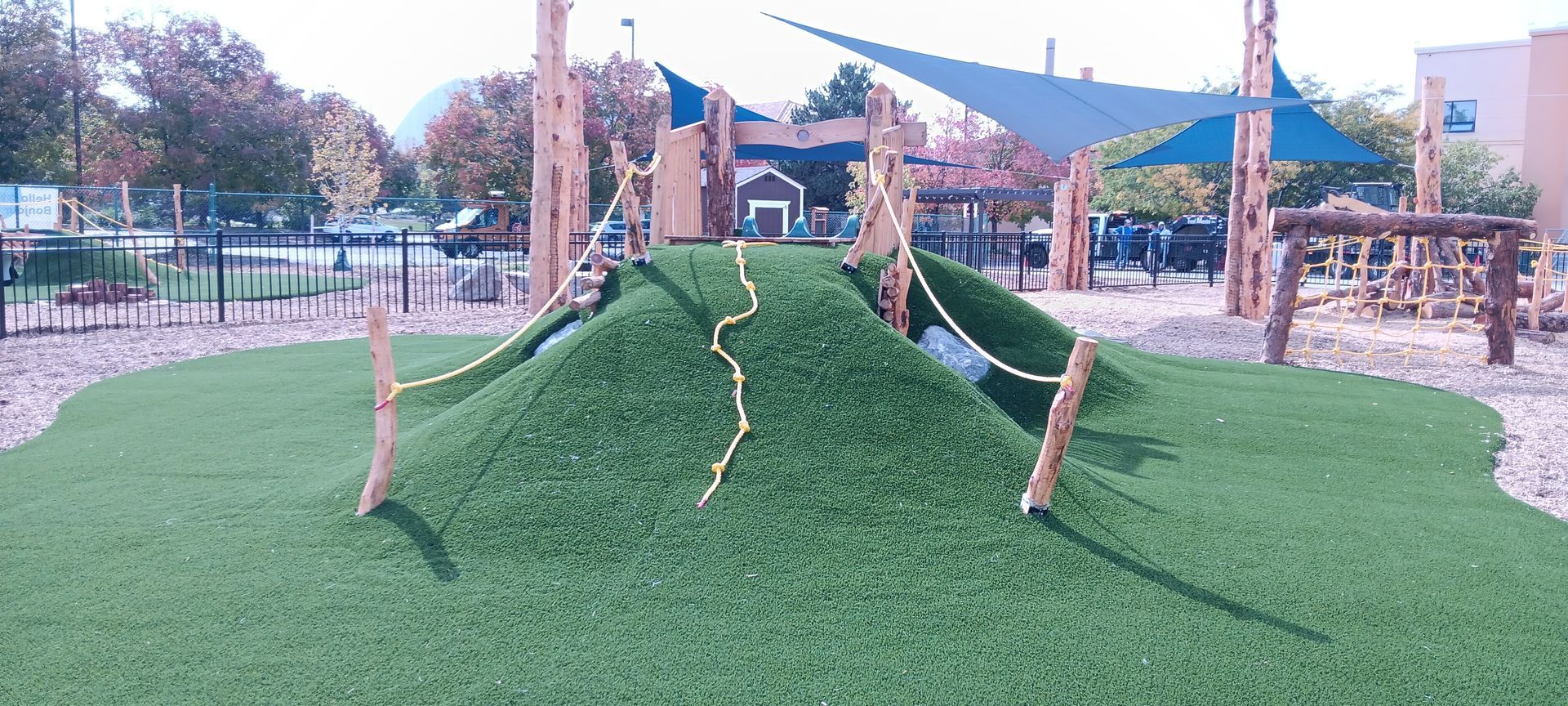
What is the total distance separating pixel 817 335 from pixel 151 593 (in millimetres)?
2959

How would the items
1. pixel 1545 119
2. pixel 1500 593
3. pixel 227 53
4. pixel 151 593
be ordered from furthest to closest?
pixel 1545 119
pixel 227 53
pixel 1500 593
pixel 151 593

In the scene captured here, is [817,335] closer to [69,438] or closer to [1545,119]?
[69,438]

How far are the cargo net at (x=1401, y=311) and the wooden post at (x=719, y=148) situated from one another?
18.3 ft

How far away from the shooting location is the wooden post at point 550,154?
9672mm

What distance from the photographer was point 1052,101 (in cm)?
817

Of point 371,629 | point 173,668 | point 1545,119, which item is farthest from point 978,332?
point 1545,119

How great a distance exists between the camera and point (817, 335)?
4996 millimetres

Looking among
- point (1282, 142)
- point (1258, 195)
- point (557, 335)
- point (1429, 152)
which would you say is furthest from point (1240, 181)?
point (557, 335)

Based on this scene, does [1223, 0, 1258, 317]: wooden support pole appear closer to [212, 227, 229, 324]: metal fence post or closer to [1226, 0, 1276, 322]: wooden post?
[1226, 0, 1276, 322]: wooden post

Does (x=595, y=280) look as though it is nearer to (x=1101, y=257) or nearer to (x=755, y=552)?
(x=755, y=552)

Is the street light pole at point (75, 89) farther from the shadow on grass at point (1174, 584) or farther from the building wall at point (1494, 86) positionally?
the building wall at point (1494, 86)

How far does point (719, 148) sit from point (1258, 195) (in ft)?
27.4

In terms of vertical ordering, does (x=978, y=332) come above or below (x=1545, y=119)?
below

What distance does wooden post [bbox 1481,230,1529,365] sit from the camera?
30.2 feet
